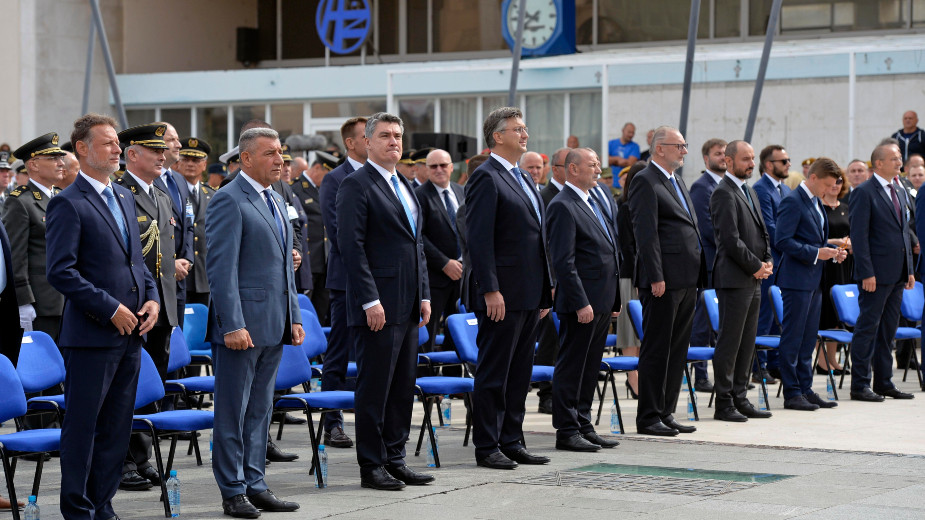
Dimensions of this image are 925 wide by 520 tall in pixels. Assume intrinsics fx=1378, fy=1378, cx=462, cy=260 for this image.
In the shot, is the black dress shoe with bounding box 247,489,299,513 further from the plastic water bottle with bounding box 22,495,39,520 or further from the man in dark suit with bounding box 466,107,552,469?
the man in dark suit with bounding box 466,107,552,469

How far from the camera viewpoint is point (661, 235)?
985 centimetres

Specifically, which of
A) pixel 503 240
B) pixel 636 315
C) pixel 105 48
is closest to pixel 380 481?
pixel 503 240

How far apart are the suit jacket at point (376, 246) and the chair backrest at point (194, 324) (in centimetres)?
236

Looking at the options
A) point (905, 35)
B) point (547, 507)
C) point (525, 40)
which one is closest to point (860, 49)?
point (905, 35)

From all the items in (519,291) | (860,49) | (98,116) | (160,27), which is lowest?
(519,291)

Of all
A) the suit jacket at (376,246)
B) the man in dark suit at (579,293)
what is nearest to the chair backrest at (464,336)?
the man in dark suit at (579,293)

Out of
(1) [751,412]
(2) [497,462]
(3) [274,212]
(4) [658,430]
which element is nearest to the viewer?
(3) [274,212]

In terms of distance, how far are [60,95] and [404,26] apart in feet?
23.8

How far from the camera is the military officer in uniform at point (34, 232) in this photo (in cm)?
896

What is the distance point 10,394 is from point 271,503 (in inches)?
55.6

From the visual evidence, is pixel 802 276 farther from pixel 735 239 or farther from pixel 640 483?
pixel 640 483

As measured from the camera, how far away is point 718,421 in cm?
1059

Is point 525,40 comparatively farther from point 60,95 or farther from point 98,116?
point 98,116

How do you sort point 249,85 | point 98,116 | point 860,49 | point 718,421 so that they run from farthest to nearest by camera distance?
point 249,85, point 860,49, point 718,421, point 98,116
